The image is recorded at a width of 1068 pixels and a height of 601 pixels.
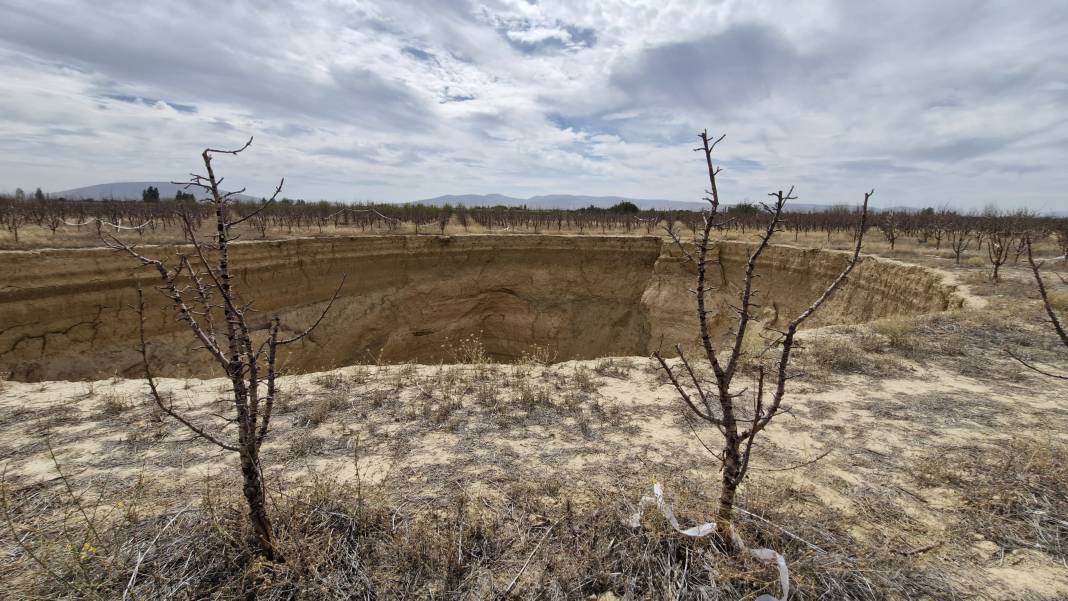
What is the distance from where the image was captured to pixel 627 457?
4.02 meters

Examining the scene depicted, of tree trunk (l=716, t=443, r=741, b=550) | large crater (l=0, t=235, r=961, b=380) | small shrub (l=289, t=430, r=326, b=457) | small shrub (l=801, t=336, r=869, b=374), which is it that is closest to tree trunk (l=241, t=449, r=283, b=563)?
small shrub (l=289, t=430, r=326, b=457)

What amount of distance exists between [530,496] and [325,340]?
43.8 feet

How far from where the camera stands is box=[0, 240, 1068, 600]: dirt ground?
268cm

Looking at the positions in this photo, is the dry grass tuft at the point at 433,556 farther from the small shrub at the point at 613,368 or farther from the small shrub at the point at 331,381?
the small shrub at the point at 613,368

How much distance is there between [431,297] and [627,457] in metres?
14.3

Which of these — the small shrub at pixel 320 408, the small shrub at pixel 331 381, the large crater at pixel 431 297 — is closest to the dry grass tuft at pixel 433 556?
the small shrub at pixel 320 408

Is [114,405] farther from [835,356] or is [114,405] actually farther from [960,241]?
[960,241]

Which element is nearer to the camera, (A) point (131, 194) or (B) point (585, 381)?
(B) point (585, 381)

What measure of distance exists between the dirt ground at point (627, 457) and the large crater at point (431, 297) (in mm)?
3252

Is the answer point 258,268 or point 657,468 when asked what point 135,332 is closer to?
point 258,268

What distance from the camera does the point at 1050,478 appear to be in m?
3.38

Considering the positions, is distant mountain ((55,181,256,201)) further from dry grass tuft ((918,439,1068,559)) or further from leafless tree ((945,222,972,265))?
leafless tree ((945,222,972,265))

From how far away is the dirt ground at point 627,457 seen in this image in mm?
2676

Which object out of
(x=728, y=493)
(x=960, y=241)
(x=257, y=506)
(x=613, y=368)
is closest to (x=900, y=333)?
(x=613, y=368)
